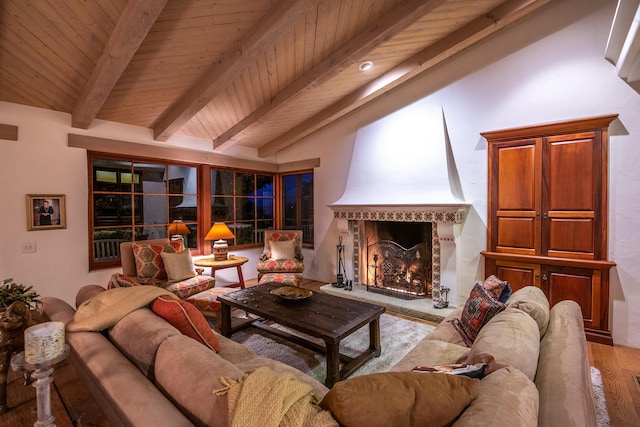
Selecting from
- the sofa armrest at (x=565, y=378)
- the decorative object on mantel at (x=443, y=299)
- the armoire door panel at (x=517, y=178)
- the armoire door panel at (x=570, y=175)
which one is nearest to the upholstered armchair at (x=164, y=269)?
the decorative object on mantel at (x=443, y=299)

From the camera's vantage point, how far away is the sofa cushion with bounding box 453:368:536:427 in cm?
83

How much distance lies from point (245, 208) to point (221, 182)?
25.2 inches

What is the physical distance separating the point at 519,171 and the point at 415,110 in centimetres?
148

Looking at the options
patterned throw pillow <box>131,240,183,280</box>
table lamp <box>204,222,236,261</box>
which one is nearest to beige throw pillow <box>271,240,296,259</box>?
table lamp <box>204,222,236,261</box>

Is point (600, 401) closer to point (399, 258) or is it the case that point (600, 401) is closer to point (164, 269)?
point (399, 258)

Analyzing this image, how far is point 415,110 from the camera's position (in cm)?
402

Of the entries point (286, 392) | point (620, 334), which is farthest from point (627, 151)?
point (286, 392)

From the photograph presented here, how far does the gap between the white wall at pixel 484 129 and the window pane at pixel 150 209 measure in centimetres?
64

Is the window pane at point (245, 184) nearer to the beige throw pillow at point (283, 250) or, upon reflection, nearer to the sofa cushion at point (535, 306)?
the beige throw pillow at point (283, 250)

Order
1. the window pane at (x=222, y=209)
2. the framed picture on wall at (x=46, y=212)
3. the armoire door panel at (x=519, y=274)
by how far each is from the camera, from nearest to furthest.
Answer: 1. the framed picture on wall at (x=46, y=212)
2. the armoire door panel at (x=519, y=274)
3. the window pane at (x=222, y=209)

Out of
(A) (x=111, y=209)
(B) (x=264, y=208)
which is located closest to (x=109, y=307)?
(A) (x=111, y=209)

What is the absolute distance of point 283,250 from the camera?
182 inches

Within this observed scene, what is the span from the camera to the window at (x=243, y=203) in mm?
4965

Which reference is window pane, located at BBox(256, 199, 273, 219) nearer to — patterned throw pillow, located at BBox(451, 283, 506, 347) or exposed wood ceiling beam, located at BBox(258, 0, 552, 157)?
exposed wood ceiling beam, located at BBox(258, 0, 552, 157)
